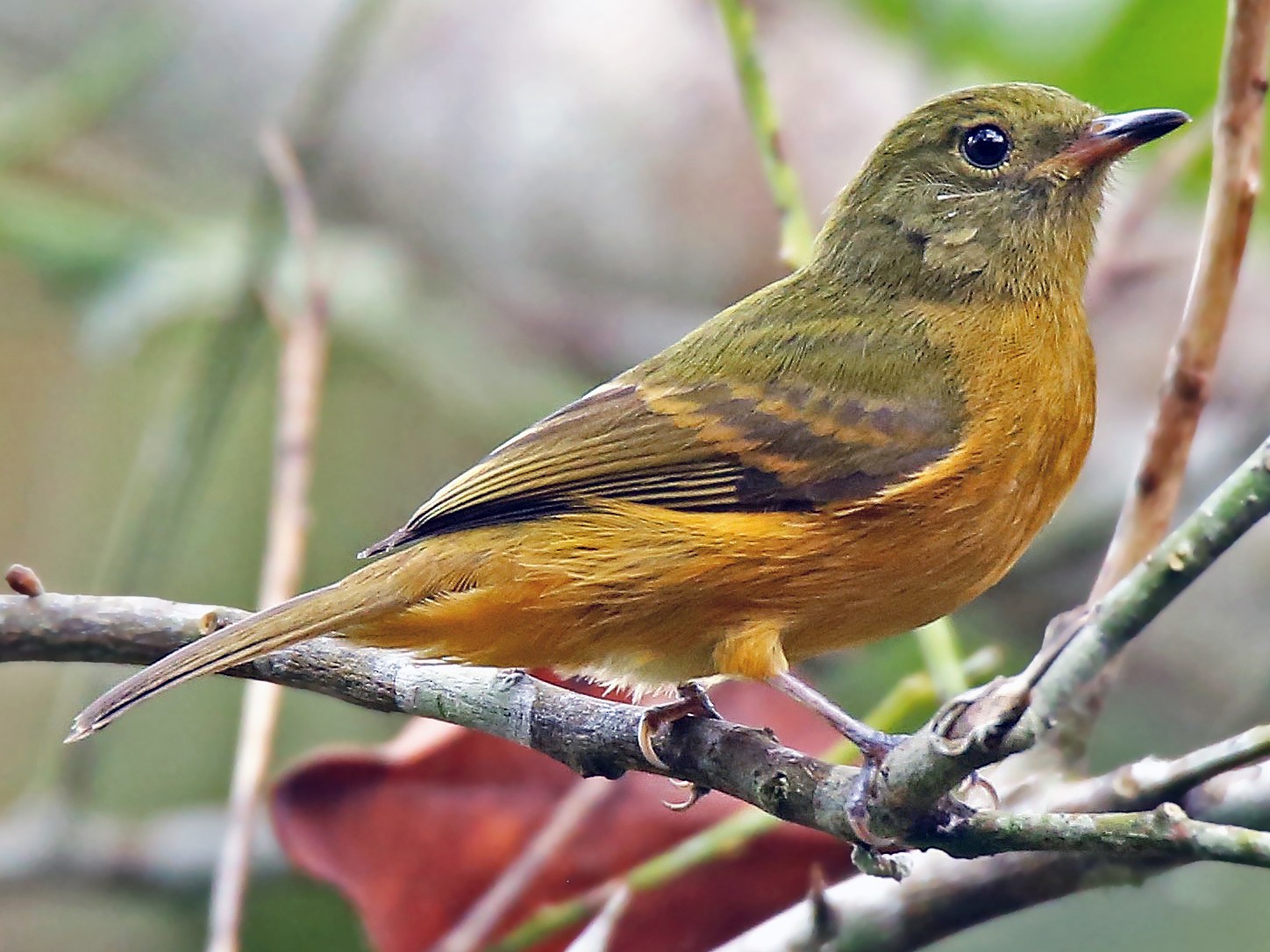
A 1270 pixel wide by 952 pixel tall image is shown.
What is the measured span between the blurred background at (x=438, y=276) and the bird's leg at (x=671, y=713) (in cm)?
176

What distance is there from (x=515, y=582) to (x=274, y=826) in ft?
2.15

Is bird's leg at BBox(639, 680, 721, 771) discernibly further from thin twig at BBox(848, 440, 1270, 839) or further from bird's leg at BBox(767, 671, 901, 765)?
thin twig at BBox(848, 440, 1270, 839)

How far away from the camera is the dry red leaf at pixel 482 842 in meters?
3.27

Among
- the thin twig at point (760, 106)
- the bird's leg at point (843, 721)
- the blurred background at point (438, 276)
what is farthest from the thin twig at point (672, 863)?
the blurred background at point (438, 276)

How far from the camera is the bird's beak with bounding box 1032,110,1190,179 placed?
3426mm

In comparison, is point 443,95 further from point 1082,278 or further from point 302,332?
point 1082,278

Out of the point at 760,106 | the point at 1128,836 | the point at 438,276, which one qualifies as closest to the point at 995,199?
the point at 760,106

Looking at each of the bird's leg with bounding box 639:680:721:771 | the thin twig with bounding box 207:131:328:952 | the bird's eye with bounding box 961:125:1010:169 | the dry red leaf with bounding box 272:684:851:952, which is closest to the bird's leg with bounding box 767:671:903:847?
the bird's leg with bounding box 639:680:721:771

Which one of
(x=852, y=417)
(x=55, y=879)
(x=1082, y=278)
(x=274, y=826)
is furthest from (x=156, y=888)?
(x=1082, y=278)

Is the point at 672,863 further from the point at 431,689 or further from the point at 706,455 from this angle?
the point at 706,455

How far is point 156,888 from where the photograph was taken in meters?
4.49

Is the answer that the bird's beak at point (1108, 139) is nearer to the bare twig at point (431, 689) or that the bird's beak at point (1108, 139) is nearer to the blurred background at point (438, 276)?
the blurred background at point (438, 276)

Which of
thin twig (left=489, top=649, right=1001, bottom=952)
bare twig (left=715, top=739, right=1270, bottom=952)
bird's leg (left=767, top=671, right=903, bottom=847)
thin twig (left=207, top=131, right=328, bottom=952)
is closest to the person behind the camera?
bird's leg (left=767, top=671, right=903, bottom=847)

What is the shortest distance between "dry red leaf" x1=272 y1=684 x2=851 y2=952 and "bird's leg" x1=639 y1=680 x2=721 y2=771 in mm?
312
